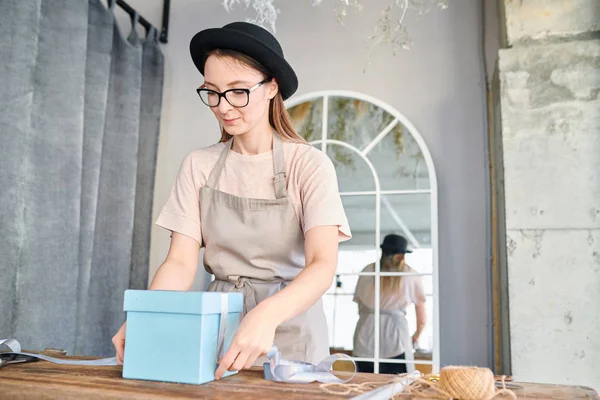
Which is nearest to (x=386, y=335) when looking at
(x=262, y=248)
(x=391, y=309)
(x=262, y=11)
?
(x=391, y=309)

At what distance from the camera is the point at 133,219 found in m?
3.42

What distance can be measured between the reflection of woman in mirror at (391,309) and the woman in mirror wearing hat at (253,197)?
130 cm

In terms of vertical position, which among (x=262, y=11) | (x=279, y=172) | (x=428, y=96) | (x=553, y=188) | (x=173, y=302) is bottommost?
(x=173, y=302)

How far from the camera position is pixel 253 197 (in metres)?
1.67

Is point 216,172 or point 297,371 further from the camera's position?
point 216,172

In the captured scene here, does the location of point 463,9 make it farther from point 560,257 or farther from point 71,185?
point 71,185

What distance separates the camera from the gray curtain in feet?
8.20

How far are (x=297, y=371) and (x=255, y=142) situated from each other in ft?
2.58

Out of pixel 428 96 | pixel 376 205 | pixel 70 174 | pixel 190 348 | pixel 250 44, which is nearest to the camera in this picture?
pixel 190 348

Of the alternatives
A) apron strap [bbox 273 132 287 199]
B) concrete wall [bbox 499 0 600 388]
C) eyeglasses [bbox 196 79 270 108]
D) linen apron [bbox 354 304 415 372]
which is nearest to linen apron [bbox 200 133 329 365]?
apron strap [bbox 273 132 287 199]

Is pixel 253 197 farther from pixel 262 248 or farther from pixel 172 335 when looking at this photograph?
pixel 172 335

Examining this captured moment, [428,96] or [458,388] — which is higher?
[428,96]

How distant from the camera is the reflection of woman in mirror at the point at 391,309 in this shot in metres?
2.93

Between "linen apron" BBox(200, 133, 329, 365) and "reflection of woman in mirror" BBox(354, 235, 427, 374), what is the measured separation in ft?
4.44
